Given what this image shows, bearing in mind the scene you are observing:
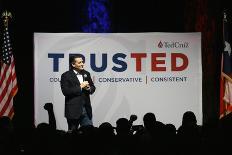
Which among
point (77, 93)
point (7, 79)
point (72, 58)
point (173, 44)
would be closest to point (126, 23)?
point (173, 44)

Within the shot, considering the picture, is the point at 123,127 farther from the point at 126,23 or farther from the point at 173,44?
the point at 126,23

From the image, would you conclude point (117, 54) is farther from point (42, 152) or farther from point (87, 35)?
point (42, 152)

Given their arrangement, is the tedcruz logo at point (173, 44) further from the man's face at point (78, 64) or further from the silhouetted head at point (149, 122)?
the silhouetted head at point (149, 122)

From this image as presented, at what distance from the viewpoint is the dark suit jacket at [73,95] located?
866cm

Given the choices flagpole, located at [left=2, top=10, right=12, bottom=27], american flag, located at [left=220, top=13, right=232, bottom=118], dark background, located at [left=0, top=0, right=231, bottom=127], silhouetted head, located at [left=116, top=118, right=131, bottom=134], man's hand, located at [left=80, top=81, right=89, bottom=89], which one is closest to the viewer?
silhouetted head, located at [left=116, top=118, right=131, bottom=134]

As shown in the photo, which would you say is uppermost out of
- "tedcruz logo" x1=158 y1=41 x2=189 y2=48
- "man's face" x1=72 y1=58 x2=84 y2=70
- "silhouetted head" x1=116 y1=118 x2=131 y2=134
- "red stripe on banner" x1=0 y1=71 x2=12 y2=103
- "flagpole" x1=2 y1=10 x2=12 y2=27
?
"flagpole" x1=2 y1=10 x2=12 y2=27

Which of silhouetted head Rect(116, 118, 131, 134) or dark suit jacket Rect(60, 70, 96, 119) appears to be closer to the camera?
silhouetted head Rect(116, 118, 131, 134)

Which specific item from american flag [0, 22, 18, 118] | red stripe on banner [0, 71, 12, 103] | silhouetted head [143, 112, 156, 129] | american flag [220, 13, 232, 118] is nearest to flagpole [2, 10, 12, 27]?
american flag [0, 22, 18, 118]

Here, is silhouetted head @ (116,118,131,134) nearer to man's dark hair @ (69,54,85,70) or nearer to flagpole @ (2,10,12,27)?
man's dark hair @ (69,54,85,70)

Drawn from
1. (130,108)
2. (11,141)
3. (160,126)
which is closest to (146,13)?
(130,108)

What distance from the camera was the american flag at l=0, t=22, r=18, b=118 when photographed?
910 centimetres

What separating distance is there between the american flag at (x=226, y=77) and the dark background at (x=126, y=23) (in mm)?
525

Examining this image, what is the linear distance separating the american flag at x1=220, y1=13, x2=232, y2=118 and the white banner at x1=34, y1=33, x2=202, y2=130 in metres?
0.50

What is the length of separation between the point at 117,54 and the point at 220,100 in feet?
6.61
